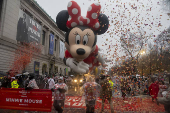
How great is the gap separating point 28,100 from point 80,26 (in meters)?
3.39

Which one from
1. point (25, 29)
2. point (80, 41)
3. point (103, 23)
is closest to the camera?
point (80, 41)

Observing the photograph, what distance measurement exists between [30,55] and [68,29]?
18.3m

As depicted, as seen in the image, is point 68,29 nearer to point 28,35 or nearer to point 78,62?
point 78,62

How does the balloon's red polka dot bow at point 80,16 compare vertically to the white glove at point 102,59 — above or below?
above

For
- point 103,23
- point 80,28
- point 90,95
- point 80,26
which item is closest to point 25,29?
point 80,26

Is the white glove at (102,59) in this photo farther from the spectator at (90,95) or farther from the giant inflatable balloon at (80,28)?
the spectator at (90,95)

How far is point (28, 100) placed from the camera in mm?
4711

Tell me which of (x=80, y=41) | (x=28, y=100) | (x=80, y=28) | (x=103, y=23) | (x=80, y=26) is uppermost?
(x=103, y=23)

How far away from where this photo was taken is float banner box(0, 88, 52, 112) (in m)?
4.67

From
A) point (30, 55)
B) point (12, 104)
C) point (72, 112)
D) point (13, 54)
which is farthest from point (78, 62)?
point (30, 55)

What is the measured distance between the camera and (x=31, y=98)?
4.72 m

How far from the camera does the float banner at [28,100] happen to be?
467 cm

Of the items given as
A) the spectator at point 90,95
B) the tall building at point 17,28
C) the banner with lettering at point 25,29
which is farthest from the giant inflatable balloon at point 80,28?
the banner with lettering at point 25,29

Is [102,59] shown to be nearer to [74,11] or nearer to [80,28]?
[80,28]
